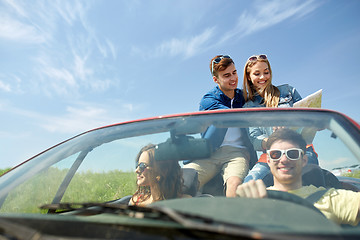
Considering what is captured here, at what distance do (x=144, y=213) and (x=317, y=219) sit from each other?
58 cm

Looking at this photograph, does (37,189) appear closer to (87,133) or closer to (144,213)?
(87,133)

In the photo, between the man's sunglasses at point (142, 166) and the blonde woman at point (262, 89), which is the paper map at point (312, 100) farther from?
the man's sunglasses at point (142, 166)

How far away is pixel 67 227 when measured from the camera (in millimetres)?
965

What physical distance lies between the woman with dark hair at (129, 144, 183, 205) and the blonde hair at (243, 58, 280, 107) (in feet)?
5.49

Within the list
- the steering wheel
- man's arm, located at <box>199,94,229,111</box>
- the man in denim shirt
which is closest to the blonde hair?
man's arm, located at <box>199,94,229,111</box>

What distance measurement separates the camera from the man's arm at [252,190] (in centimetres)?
124

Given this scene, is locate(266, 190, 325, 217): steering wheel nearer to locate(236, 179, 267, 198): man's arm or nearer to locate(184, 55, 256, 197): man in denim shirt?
locate(236, 179, 267, 198): man's arm

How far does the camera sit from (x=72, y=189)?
1561 mm

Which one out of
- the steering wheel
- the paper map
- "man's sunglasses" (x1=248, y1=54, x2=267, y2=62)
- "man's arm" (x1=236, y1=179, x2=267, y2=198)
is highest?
"man's sunglasses" (x1=248, y1=54, x2=267, y2=62)

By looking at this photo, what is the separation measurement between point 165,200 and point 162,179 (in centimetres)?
27

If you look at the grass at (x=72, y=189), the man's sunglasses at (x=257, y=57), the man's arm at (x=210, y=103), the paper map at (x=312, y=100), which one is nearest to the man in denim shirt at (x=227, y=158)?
the grass at (x=72, y=189)

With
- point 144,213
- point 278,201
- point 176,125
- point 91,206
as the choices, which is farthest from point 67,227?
point 176,125

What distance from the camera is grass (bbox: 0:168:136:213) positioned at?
1.46 meters

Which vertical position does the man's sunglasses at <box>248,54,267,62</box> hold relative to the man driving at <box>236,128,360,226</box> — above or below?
above
